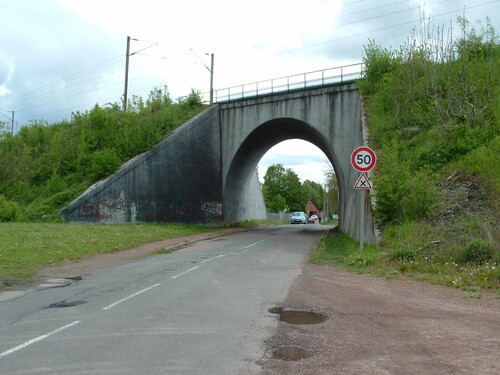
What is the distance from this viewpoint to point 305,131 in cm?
3703

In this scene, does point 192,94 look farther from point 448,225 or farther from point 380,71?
point 448,225

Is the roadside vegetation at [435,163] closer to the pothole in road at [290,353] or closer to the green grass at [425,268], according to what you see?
the green grass at [425,268]

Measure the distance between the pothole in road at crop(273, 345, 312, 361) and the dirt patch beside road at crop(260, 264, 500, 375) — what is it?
0.09 metres

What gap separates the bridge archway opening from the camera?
35938mm

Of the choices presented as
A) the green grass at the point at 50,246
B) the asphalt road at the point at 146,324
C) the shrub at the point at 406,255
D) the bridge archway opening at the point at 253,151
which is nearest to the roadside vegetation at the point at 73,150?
the bridge archway opening at the point at 253,151

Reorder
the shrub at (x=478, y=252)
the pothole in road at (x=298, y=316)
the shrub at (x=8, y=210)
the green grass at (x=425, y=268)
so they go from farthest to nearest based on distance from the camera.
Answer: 1. the shrub at (x=8, y=210)
2. the shrub at (x=478, y=252)
3. the green grass at (x=425, y=268)
4. the pothole in road at (x=298, y=316)

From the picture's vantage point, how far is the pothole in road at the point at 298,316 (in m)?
7.52

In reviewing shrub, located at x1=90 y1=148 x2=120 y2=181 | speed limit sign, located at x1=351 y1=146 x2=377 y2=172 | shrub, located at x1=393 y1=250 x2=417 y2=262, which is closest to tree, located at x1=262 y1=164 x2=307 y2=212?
shrub, located at x1=90 y1=148 x2=120 y2=181

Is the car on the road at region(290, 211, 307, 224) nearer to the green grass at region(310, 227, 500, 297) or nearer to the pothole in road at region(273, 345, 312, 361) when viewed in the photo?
the green grass at region(310, 227, 500, 297)

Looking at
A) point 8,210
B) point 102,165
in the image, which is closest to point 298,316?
point 102,165

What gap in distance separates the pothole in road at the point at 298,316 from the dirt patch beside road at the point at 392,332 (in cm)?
20

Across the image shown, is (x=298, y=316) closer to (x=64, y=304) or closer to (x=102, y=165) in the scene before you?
(x=64, y=304)

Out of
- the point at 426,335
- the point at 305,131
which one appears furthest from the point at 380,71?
the point at 426,335

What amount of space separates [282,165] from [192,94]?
73.5 metres
